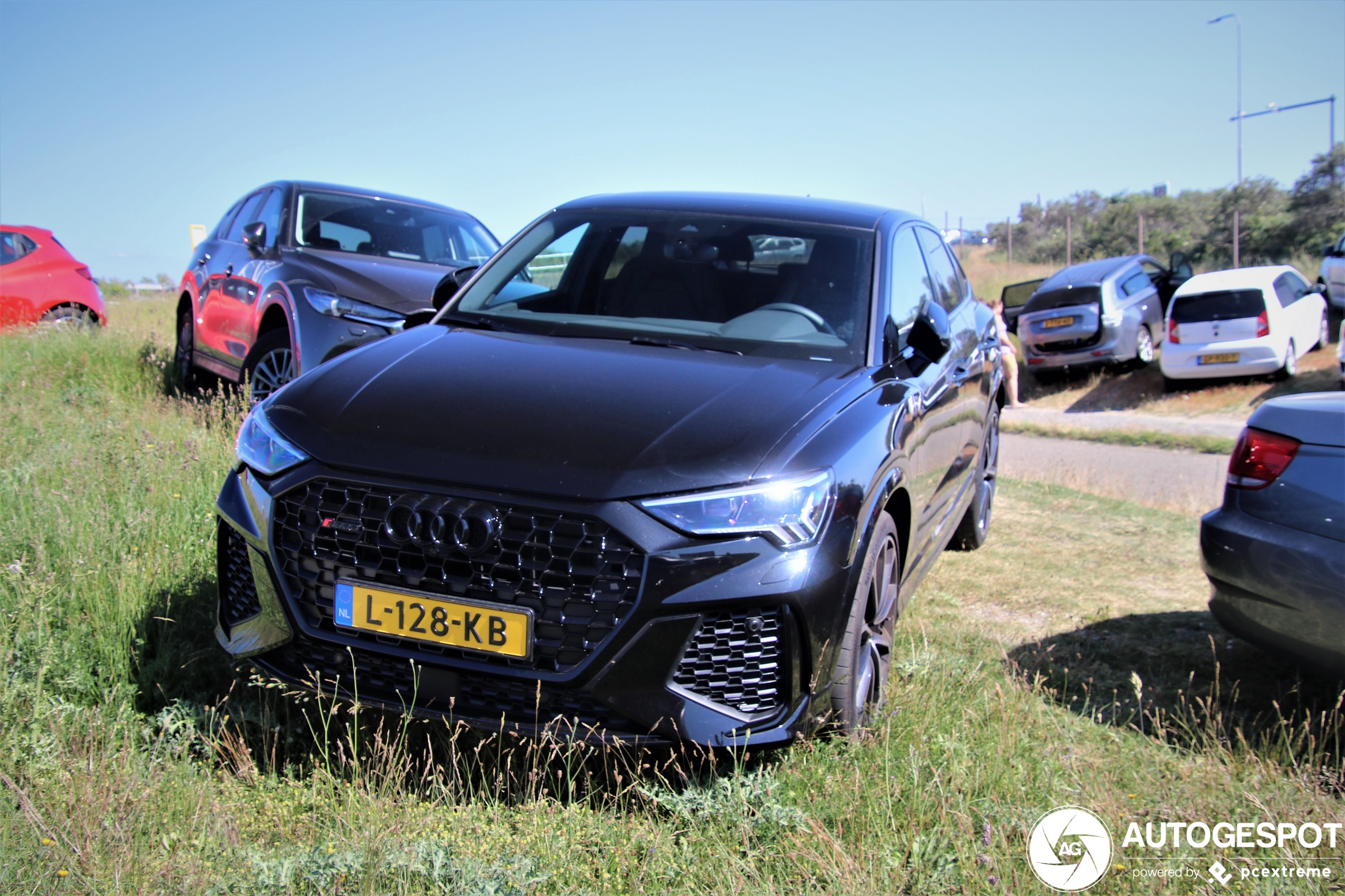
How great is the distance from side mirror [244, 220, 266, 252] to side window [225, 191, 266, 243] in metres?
0.74

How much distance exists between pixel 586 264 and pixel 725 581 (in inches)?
88.3

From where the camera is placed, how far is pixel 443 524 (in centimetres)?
262

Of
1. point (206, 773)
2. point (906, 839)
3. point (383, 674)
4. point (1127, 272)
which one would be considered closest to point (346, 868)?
point (383, 674)

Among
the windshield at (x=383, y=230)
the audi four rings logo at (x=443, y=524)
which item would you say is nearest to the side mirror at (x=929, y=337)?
the audi four rings logo at (x=443, y=524)

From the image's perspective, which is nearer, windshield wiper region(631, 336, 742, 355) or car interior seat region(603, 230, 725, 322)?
windshield wiper region(631, 336, 742, 355)

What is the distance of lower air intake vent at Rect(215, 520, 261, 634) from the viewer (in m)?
3.02

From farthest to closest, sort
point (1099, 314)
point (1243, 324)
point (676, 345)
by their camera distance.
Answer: point (1099, 314), point (1243, 324), point (676, 345)

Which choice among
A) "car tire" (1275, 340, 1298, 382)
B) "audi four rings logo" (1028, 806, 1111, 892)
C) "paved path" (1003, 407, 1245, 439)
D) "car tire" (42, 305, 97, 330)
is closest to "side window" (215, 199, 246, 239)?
"car tire" (42, 305, 97, 330)

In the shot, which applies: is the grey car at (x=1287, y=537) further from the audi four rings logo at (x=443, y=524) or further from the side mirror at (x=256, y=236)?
the side mirror at (x=256, y=236)

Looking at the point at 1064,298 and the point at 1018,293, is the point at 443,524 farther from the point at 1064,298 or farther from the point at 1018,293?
the point at 1018,293

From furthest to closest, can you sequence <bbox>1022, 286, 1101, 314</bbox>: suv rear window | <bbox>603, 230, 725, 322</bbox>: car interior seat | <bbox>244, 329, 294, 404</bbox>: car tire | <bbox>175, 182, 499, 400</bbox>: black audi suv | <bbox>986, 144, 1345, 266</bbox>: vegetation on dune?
<bbox>986, 144, 1345, 266</bbox>: vegetation on dune, <bbox>1022, 286, 1101, 314</bbox>: suv rear window, <bbox>244, 329, 294, 404</bbox>: car tire, <bbox>175, 182, 499, 400</bbox>: black audi suv, <bbox>603, 230, 725, 322</bbox>: car interior seat

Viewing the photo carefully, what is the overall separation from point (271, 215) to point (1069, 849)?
677 cm

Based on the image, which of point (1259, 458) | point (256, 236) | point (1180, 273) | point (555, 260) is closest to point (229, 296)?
point (256, 236)

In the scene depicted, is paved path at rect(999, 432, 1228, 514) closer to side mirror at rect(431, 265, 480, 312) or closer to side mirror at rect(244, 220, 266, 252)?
side mirror at rect(431, 265, 480, 312)
